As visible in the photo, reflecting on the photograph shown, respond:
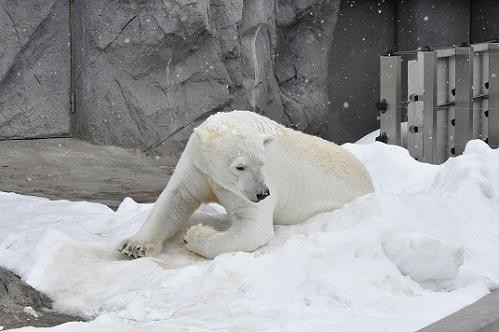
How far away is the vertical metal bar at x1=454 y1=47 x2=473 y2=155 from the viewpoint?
11250 millimetres

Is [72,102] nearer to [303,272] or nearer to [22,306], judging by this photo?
[22,306]

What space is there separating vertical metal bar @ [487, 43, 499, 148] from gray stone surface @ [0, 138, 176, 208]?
3.69 meters

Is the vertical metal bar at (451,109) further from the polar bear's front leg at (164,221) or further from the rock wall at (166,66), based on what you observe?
the polar bear's front leg at (164,221)

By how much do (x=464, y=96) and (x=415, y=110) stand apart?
0.68 metres

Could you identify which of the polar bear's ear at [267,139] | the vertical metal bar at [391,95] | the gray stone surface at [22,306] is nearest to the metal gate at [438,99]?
the vertical metal bar at [391,95]

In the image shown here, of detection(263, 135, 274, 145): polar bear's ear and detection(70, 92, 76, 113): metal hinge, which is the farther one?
detection(70, 92, 76, 113): metal hinge

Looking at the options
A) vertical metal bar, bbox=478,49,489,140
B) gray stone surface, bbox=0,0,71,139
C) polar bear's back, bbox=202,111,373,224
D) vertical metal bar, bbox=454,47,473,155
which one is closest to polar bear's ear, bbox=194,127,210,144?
polar bear's back, bbox=202,111,373,224

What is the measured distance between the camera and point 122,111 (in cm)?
1130

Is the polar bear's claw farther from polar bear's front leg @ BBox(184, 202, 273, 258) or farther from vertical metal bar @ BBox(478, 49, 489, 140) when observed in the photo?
vertical metal bar @ BBox(478, 49, 489, 140)

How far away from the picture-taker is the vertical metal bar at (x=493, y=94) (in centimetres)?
1177

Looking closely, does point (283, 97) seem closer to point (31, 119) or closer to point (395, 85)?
point (395, 85)

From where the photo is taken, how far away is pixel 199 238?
560cm

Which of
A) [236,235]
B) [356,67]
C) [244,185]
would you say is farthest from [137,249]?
[356,67]

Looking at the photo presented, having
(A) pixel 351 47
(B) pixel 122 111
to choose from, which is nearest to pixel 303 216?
(B) pixel 122 111
